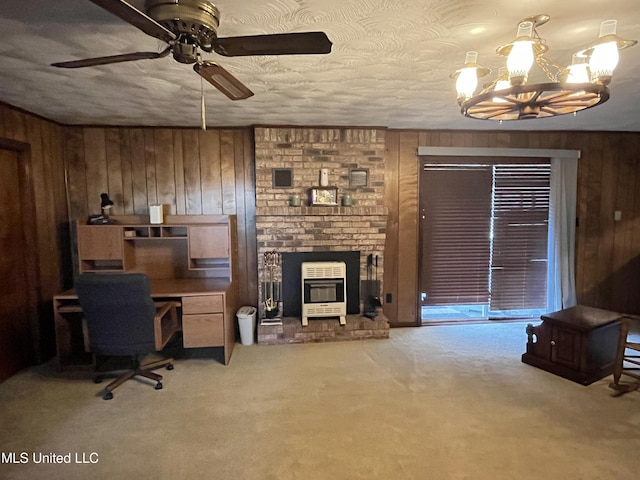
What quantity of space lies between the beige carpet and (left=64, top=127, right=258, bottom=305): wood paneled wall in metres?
1.70

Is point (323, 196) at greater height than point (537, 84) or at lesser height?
lesser

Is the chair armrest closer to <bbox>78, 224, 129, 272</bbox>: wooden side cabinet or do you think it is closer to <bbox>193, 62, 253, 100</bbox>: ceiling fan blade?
<bbox>78, 224, 129, 272</bbox>: wooden side cabinet

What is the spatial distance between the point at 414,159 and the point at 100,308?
3.57m

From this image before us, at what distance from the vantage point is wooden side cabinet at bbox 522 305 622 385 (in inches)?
127

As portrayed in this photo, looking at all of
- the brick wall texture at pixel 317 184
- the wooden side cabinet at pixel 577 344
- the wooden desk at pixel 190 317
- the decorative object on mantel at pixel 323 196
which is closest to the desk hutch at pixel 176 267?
the wooden desk at pixel 190 317

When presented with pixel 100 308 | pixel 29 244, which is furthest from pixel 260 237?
pixel 29 244

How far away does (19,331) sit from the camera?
348 cm

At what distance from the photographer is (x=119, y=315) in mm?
2912

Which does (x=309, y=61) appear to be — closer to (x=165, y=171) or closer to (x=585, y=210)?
(x=165, y=171)

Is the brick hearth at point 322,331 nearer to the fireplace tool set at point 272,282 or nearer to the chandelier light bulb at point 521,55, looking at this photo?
the fireplace tool set at point 272,282

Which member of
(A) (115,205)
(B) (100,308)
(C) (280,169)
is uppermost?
(C) (280,169)

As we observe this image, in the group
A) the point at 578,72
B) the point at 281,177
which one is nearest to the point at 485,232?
the point at 281,177

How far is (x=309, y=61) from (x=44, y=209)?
3.17 m

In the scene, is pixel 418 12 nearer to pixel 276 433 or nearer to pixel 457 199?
pixel 276 433
